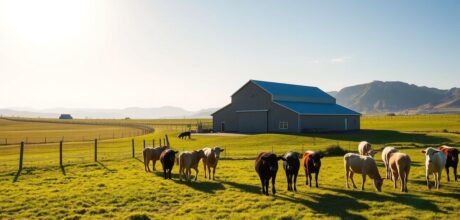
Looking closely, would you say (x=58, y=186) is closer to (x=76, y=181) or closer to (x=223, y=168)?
(x=76, y=181)

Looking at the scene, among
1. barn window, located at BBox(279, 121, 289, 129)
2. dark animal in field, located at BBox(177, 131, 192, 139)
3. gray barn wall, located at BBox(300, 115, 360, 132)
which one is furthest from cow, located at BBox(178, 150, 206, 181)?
barn window, located at BBox(279, 121, 289, 129)

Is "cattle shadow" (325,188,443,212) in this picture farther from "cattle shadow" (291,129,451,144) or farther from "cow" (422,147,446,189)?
"cattle shadow" (291,129,451,144)

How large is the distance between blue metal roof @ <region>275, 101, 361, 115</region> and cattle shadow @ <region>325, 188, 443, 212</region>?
41.6 meters

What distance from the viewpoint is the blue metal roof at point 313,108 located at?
193 ft

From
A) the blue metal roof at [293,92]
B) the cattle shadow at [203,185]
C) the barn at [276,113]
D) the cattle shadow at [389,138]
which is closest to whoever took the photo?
the cattle shadow at [203,185]

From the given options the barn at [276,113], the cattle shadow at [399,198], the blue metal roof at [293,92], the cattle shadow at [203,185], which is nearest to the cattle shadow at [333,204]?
the cattle shadow at [399,198]

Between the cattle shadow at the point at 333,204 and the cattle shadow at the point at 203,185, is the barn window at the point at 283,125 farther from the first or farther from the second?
the cattle shadow at the point at 333,204

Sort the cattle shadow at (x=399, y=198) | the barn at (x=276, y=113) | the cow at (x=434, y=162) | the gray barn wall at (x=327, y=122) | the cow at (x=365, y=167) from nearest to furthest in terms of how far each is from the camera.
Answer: the cattle shadow at (x=399, y=198), the cow at (x=365, y=167), the cow at (x=434, y=162), the gray barn wall at (x=327, y=122), the barn at (x=276, y=113)

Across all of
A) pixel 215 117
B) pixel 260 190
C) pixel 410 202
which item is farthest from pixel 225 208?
pixel 215 117

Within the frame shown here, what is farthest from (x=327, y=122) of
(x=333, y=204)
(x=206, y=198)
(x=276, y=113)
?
(x=206, y=198)

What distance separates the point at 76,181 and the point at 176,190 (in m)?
6.34

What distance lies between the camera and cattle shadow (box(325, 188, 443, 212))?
43.1 ft

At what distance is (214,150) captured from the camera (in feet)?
66.2

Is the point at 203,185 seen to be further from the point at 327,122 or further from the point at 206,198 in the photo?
the point at 327,122
